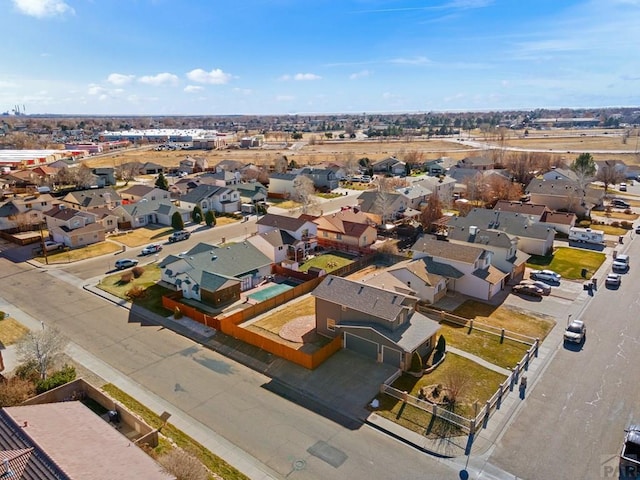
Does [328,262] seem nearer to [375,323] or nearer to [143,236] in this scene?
[375,323]

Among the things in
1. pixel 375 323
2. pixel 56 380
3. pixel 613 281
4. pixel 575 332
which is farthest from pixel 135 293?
pixel 613 281

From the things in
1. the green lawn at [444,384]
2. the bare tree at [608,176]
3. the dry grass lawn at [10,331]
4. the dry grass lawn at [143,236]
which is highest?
the bare tree at [608,176]

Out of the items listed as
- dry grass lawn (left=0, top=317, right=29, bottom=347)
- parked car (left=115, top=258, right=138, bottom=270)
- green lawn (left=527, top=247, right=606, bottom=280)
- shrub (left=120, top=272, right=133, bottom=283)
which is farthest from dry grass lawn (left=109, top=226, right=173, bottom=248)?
green lawn (left=527, top=247, right=606, bottom=280)

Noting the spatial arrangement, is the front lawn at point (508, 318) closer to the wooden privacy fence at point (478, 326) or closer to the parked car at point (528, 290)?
the wooden privacy fence at point (478, 326)

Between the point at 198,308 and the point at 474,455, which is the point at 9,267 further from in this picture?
the point at 474,455

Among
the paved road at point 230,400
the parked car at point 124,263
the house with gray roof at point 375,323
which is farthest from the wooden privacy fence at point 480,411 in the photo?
the parked car at point 124,263

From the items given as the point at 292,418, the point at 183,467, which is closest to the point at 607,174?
the point at 292,418
